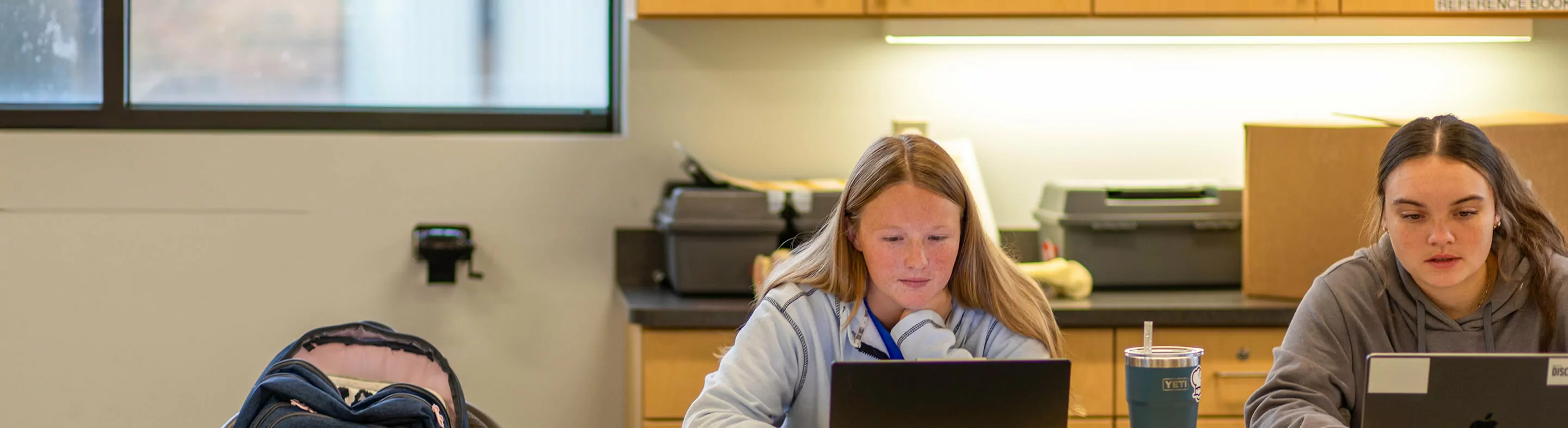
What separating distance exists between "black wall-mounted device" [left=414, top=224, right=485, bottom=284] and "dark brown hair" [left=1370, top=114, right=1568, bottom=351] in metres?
1.90

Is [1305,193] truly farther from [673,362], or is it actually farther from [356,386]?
[356,386]

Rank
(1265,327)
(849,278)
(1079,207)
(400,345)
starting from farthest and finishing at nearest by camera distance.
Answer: (1079,207) < (1265,327) < (400,345) < (849,278)

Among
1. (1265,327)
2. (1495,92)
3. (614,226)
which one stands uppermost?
(1495,92)

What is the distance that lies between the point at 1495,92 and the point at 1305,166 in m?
0.80

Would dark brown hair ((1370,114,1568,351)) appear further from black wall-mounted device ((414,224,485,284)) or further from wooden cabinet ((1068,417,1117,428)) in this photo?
black wall-mounted device ((414,224,485,284))

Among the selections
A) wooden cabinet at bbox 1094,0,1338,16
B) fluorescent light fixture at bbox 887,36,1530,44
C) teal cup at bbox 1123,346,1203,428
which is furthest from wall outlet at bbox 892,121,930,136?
teal cup at bbox 1123,346,1203,428

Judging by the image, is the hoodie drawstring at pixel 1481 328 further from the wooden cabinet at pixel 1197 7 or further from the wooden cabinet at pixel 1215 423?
the wooden cabinet at pixel 1197 7

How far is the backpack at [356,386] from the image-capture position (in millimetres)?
1788

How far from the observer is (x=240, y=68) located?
2.99 metres

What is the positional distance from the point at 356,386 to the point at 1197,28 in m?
1.82

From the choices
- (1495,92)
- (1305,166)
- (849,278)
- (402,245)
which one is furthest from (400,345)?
(1495,92)

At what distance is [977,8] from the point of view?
9.00 ft

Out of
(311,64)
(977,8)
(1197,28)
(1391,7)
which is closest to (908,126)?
(977,8)

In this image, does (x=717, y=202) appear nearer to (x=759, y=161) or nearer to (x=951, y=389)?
(x=759, y=161)
